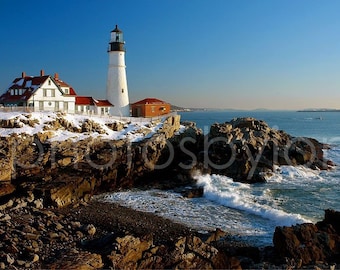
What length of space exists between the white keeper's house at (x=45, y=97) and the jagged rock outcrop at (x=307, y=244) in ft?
74.4

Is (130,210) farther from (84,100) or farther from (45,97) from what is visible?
(84,100)

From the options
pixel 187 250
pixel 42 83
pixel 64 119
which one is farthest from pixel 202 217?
pixel 42 83

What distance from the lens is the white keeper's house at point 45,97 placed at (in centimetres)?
3216

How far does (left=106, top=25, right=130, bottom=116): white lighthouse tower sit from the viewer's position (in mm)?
36500

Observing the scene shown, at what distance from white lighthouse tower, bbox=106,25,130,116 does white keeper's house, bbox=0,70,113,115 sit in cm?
152

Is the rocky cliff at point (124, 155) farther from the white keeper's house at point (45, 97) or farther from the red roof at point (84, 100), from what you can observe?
the red roof at point (84, 100)

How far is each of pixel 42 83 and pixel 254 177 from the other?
19.4 m

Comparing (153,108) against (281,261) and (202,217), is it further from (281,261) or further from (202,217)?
(281,261)

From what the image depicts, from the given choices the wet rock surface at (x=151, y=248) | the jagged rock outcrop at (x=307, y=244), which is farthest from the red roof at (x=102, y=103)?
the jagged rock outcrop at (x=307, y=244)

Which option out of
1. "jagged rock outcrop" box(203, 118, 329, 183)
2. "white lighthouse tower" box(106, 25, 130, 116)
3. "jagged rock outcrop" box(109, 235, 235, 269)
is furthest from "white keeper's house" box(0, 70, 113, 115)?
"jagged rock outcrop" box(109, 235, 235, 269)

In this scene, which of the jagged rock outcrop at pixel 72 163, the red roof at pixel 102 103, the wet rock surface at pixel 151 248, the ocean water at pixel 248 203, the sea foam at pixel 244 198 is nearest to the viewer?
the wet rock surface at pixel 151 248

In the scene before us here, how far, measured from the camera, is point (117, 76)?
120 ft

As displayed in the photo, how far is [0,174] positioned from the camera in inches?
845

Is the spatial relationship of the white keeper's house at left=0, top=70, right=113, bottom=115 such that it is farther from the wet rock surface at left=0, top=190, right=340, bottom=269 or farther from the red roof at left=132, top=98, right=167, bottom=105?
the wet rock surface at left=0, top=190, right=340, bottom=269
